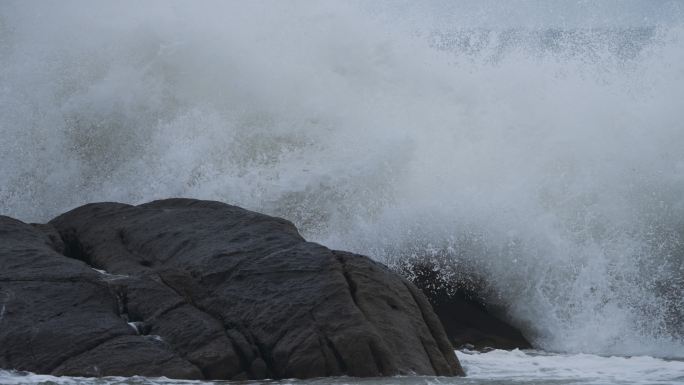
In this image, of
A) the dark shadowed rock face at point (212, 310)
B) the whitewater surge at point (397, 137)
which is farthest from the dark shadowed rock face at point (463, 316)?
the dark shadowed rock face at point (212, 310)

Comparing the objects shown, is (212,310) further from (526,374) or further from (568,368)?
(568,368)

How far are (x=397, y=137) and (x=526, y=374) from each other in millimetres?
3978

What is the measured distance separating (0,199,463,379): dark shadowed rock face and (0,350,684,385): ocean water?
110 millimetres

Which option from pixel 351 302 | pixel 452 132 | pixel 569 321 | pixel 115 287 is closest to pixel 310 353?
pixel 351 302

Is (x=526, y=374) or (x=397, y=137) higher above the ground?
(x=397, y=137)

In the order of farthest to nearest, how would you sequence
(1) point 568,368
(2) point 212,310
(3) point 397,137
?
(3) point 397,137 < (1) point 568,368 < (2) point 212,310

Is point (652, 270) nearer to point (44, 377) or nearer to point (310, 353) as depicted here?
point (310, 353)

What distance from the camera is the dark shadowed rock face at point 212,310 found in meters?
4.67

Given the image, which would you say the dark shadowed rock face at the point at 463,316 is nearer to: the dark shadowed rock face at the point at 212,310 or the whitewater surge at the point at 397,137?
the whitewater surge at the point at 397,137

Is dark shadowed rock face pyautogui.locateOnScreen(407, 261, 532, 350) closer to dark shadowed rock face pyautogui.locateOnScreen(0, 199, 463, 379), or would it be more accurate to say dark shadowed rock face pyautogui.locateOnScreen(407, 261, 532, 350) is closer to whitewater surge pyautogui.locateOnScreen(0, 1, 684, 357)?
whitewater surge pyautogui.locateOnScreen(0, 1, 684, 357)

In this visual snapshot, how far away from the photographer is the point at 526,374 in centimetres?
552

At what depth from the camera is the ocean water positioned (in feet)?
14.4

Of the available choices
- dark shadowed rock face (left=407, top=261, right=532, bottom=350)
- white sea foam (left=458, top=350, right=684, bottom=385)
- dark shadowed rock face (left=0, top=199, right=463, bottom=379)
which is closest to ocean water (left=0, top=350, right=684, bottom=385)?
white sea foam (left=458, top=350, right=684, bottom=385)

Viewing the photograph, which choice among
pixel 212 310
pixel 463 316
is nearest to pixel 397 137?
pixel 463 316
